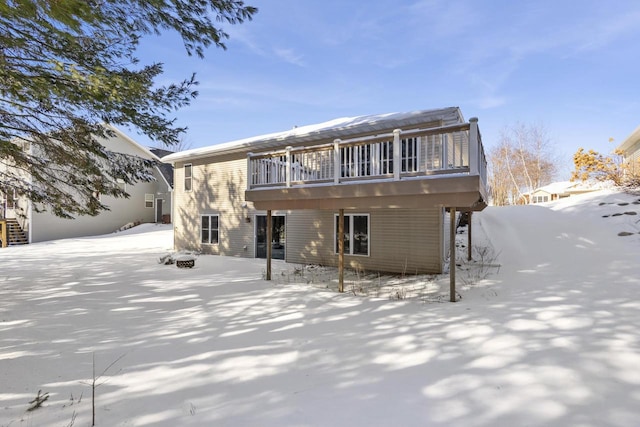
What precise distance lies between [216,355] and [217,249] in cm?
1022

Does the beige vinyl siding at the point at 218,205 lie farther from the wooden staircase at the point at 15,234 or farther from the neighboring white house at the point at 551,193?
the neighboring white house at the point at 551,193

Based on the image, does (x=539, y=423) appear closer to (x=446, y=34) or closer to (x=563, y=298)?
(x=563, y=298)

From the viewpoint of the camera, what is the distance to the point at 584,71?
14.9 metres

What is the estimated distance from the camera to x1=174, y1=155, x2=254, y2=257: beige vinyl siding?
42.9 ft

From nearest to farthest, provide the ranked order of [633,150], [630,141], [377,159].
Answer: [377,159] < [630,141] < [633,150]

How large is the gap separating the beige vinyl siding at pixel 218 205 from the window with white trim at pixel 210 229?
19 cm

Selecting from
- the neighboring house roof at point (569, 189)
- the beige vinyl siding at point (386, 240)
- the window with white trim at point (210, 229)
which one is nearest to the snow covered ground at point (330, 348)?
the beige vinyl siding at point (386, 240)

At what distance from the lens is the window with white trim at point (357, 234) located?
33.7ft

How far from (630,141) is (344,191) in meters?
21.9

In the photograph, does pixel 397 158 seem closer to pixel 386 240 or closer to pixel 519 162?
pixel 386 240

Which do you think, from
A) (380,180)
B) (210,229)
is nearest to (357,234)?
(380,180)

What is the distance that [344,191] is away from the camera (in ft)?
23.2

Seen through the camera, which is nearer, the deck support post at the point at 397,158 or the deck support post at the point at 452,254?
the deck support post at the point at 452,254

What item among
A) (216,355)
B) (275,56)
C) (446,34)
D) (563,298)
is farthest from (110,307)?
(446,34)
